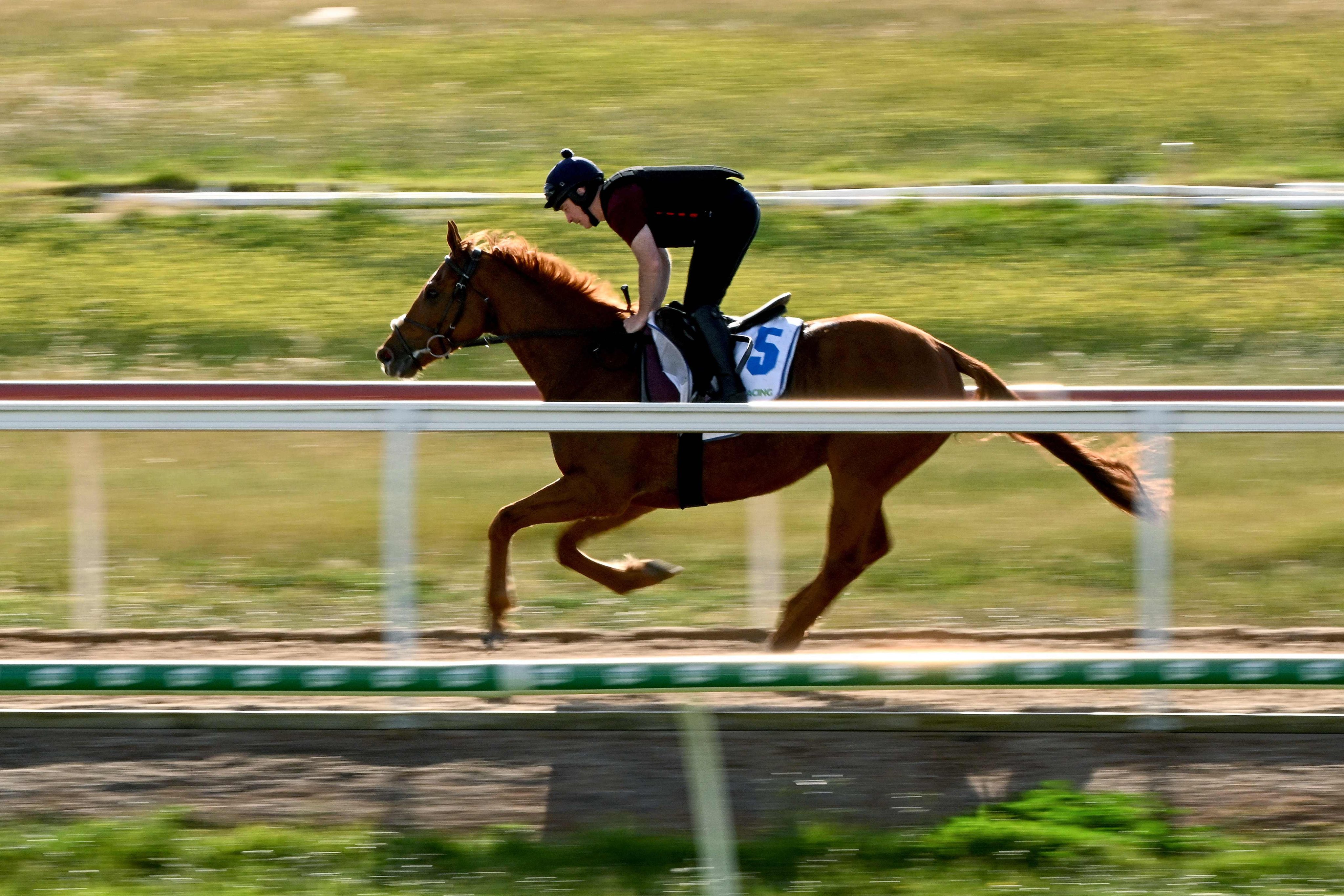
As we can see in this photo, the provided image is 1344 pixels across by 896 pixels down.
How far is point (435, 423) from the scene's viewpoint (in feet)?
14.0

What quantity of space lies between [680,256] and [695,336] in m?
5.99

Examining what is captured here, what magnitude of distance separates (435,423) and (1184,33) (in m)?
19.5

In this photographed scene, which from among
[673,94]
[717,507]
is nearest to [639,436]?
[717,507]

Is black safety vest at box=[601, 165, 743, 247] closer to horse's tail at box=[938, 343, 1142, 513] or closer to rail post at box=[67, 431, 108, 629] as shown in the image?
horse's tail at box=[938, 343, 1142, 513]

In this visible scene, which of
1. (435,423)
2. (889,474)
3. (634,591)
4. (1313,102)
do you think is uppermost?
(1313,102)

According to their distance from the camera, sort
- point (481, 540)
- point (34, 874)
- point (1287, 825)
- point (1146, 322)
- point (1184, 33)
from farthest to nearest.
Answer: point (1184, 33), point (1146, 322), point (481, 540), point (1287, 825), point (34, 874)

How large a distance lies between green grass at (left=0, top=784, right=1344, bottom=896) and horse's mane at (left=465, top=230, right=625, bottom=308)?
2.46 m

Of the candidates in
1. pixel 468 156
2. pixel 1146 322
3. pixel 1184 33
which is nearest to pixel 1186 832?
pixel 1146 322

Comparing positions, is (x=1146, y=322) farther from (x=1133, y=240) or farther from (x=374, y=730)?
(x=374, y=730)

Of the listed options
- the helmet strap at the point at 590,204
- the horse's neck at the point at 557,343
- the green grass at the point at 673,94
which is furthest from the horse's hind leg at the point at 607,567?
the green grass at the point at 673,94

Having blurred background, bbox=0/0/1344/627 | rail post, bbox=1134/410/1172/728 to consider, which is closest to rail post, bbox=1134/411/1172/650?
rail post, bbox=1134/410/1172/728

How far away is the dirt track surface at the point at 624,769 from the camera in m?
4.06

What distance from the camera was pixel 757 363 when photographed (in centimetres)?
553

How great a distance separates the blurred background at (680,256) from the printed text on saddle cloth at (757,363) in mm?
1073
